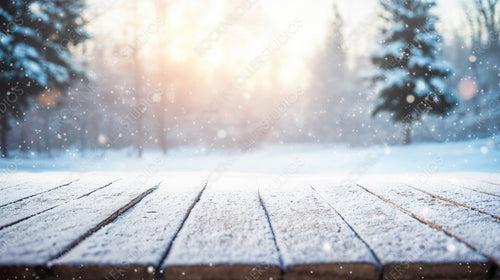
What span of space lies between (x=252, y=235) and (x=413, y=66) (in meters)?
14.9

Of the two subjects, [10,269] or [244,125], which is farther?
[244,125]

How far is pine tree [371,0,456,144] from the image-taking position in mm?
12344

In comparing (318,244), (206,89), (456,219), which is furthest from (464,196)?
(206,89)

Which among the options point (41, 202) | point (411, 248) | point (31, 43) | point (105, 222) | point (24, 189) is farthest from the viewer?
point (31, 43)

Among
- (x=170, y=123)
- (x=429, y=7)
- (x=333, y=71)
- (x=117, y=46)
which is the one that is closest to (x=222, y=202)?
(x=117, y=46)

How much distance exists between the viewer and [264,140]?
19.7m

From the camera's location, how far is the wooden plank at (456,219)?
721 millimetres

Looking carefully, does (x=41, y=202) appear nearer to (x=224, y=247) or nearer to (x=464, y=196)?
(x=224, y=247)

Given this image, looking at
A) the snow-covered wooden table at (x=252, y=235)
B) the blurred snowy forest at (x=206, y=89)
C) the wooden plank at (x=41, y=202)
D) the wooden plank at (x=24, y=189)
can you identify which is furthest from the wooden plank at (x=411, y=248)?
the blurred snowy forest at (x=206, y=89)

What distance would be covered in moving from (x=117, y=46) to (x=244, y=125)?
10781 millimetres

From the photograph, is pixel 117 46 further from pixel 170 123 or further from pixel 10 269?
pixel 10 269

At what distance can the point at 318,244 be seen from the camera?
2.39 ft

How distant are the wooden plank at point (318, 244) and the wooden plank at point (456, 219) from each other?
32 centimetres

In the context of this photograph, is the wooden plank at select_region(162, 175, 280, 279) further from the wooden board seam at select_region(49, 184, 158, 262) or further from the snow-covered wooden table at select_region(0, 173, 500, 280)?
the wooden board seam at select_region(49, 184, 158, 262)
